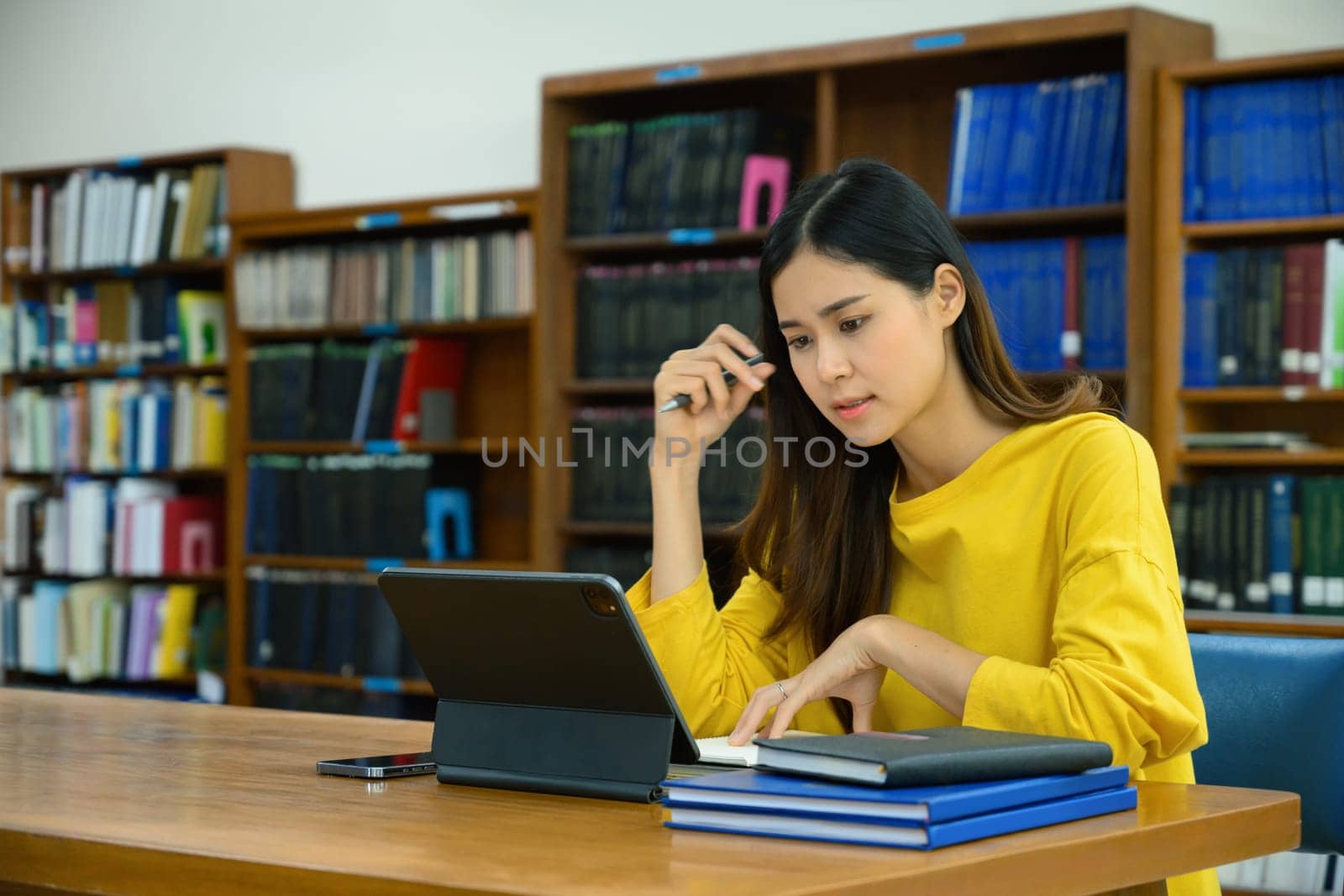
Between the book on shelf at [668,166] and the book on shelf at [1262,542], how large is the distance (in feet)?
4.22

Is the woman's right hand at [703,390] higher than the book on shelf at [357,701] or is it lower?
higher

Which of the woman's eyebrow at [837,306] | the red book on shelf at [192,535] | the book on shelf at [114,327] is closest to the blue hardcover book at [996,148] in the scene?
the woman's eyebrow at [837,306]

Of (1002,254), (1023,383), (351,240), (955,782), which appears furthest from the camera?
(351,240)

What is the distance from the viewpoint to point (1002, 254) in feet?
11.9

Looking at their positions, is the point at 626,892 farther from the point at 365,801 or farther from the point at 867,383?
the point at 867,383

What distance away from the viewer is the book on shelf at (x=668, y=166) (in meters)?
4.01

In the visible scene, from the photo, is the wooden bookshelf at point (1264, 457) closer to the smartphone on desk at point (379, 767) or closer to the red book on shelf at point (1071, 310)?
the red book on shelf at point (1071, 310)

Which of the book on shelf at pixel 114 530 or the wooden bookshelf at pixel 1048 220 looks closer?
the wooden bookshelf at pixel 1048 220

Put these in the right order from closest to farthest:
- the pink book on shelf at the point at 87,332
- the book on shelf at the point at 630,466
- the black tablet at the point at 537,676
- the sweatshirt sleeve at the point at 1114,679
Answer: the black tablet at the point at 537,676
the sweatshirt sleeve at the point at 1114,679
the book on shelf at the point at 630,466
the pink book on shelf at the point at 87,332

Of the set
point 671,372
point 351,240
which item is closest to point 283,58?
point 351,240

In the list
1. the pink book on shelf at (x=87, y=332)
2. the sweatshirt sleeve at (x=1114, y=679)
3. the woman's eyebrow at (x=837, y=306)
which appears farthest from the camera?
the pink book on shelf at (x=87, y=332)

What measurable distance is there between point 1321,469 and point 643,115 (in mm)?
1905

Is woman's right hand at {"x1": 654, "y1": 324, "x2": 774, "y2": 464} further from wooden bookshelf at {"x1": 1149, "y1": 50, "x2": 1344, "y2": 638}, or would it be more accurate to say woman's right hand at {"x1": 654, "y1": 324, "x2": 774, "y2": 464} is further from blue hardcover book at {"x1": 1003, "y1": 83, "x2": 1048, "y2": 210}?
blue hardcover book at {"x1": 1003, "y1": 83, "x2": 1048, "y2": 210}

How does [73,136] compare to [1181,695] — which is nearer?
[1181,695]
